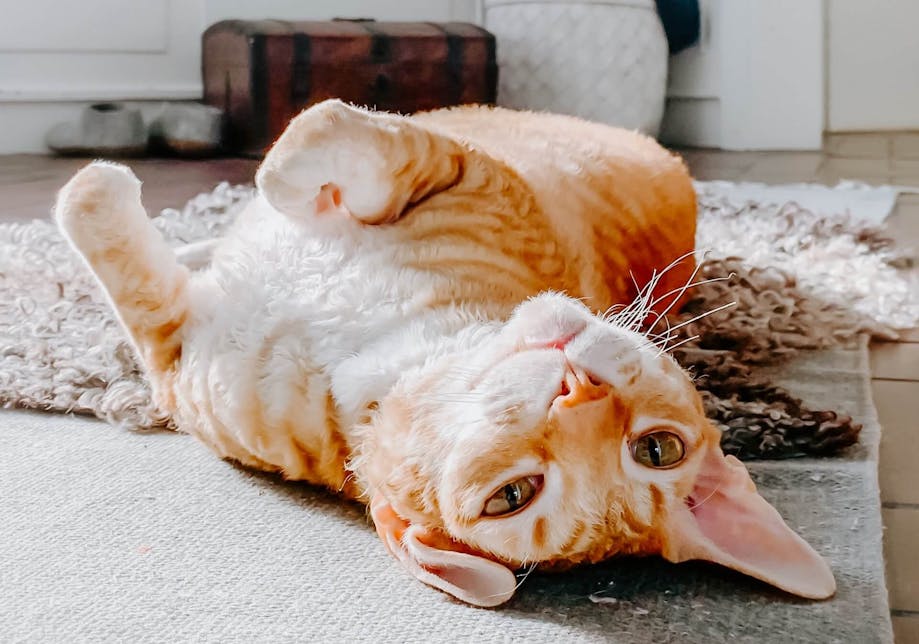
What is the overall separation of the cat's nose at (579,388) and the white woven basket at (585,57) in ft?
9.54

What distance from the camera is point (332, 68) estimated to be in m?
3.39

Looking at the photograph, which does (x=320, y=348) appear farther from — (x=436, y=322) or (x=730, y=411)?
(x=730, y=411)

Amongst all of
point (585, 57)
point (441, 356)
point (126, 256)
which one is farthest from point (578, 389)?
point (585, 57)

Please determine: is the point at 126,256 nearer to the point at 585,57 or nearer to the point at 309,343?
the point at 309,343

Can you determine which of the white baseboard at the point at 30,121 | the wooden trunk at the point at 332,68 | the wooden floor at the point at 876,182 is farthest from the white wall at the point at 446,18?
the wooden trunk at the point at 332,68

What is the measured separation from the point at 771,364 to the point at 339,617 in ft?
2.75

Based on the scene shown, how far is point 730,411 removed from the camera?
1232 mm

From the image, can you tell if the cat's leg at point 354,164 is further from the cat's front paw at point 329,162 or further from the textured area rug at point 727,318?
the textured area rug at point 727,318

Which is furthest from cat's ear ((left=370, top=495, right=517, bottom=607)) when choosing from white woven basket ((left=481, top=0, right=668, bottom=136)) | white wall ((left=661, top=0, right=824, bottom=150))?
white wall ((left=661, top=0, right=824, bottom=150))

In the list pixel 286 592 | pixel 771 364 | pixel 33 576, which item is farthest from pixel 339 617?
pixel 771 364

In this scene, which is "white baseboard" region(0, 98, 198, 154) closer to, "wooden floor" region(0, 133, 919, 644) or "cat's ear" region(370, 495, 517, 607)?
"wooden floor" region(0, 133, 919, 644)

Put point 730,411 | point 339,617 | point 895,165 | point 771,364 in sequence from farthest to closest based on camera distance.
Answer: point 895,165, point 771,364, point 730,411, point 339,617

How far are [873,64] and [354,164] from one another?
3.74 meters

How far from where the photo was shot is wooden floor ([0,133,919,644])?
1.01m
